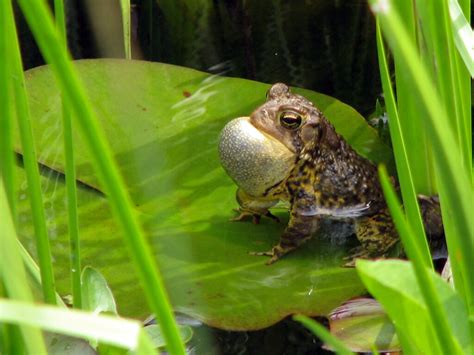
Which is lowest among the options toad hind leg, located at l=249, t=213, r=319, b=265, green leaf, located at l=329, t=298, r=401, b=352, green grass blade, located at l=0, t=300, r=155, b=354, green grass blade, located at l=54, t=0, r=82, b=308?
green leaf, located at l=329, t=298, r=401, b=352

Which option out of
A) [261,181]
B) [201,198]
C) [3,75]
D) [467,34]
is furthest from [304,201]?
[3,75]

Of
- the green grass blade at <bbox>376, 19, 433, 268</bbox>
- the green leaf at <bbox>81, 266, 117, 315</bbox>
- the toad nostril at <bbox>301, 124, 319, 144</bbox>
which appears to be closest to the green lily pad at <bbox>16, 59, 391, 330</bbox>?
the toad nostril at <bbox>301, 124, 319, 144</bbox>

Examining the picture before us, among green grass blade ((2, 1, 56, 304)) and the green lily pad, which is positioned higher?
green grass blade ((2, 1, 56, 304))

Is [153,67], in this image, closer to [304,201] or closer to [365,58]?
[304,201]

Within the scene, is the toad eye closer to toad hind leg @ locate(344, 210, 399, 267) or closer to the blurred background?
toad hind leg @ locate(344, 210, 399, 267)

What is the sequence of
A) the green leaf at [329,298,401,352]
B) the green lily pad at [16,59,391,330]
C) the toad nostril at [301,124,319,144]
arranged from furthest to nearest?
the toad nostril at [301,124,319,144] < the green lily pad at [16,59,391,330] < the green leaf at [329,298,401,352]

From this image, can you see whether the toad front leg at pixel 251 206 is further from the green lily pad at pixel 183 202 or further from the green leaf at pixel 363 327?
the green leaf at pixel 363 327
